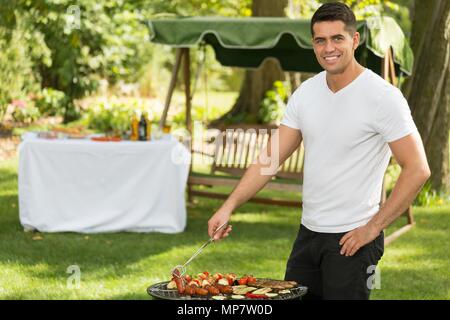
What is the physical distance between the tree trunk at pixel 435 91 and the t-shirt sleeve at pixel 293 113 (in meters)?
7.51

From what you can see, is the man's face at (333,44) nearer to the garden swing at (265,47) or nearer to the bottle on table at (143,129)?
the garden swing at (265,47)

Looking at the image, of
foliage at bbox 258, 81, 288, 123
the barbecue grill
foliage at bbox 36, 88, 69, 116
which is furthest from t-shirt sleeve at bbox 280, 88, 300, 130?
foliage at bbox 36, 88, 69, 116

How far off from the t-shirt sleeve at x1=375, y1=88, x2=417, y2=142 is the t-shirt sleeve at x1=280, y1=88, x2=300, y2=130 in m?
0.39

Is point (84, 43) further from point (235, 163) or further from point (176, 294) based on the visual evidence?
point (176, 294)

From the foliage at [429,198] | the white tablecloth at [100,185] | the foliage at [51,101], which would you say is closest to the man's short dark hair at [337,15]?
the white tablecloth at [100,185]

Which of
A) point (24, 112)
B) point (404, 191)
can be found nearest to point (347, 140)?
point (404, 191)

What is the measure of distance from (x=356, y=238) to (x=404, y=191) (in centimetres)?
29

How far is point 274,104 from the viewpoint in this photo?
17.6 metres

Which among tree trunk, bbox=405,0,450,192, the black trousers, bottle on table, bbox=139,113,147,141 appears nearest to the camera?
the black trousers

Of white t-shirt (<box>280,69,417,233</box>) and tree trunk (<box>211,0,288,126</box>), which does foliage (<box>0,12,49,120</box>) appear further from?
white t-shirt (<box>280,69,417,233</box>)

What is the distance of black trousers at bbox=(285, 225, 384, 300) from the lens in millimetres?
3896

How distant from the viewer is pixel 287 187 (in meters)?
9.76

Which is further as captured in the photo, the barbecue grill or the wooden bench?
the wooden bench
